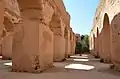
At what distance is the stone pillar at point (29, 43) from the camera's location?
6.62m

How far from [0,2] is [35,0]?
387 centimetres

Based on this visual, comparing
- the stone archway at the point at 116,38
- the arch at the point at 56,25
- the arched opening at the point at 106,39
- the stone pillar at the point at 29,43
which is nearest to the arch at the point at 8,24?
the arch at the point at 56,25

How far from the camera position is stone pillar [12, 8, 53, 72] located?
6.62m

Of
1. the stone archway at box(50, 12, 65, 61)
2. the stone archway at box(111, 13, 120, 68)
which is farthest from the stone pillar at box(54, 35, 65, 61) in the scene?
the stone archway at box(111, 13, 120, 68)

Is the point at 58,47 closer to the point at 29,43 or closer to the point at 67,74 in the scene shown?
the point at 29,43

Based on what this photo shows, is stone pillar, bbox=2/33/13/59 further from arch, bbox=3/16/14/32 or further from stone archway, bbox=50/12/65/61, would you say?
stone archway, bbox=50/12/65/61

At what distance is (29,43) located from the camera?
22.1 ft

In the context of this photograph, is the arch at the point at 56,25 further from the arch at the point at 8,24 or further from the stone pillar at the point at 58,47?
the arch at the point at 8,24

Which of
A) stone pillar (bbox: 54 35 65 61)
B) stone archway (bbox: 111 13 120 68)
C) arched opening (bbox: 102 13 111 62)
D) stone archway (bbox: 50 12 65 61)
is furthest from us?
stone pillar (bbox: 54 35 65 61)

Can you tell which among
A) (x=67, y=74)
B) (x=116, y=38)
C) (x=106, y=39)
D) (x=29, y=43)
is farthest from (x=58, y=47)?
(x=67, y=74)

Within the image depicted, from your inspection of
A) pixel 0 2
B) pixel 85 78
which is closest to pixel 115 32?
pixel 85 78

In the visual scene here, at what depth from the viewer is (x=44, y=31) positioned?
24.4ft

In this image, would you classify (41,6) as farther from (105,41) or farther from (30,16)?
(105,41)

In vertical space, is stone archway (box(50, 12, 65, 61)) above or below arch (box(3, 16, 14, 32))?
below
